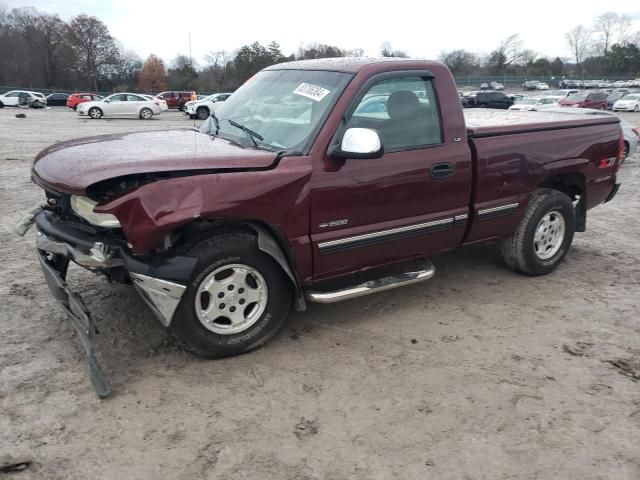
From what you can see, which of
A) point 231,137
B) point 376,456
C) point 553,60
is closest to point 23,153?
point 231,137

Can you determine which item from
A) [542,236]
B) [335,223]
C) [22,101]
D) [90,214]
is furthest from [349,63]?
[22,101]

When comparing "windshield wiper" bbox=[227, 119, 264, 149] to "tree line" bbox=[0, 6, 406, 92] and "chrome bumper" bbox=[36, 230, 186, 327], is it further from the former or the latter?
"tree line" bbox=[0, 6, 406, 92]

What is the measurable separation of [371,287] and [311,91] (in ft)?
4.87

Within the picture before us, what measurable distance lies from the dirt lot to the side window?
137 centimetres

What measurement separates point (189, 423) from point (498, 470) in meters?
1.62

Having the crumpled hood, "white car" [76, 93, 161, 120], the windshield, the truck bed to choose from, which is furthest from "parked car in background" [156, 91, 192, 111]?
the crumpled hood

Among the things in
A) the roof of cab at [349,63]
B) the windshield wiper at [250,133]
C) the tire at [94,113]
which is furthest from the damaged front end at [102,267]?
the tire at [94,113]

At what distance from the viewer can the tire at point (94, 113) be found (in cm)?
2966

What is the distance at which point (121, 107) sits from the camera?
98.8ft

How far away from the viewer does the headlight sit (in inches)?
127

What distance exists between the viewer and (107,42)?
249ft

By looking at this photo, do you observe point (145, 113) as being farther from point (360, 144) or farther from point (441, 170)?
point (360, 144)

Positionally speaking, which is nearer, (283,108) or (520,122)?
(283,108)

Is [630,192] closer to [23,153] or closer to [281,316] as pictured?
[281,316]
